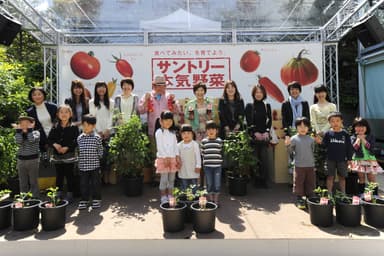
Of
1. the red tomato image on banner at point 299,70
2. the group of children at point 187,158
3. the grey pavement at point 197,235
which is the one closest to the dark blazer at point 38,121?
the grey pavement at point 197,235

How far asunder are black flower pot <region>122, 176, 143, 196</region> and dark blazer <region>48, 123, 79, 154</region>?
768 millimetres

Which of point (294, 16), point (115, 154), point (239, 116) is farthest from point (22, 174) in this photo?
point (294, 16)

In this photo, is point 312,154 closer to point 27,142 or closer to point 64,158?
point 64,158

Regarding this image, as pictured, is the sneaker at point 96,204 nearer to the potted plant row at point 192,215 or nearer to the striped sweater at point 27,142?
the striped sweater at point 27,142

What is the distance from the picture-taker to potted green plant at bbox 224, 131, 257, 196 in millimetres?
4016

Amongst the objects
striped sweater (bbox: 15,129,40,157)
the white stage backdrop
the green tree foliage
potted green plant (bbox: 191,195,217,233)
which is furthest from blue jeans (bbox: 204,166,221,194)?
the white stage backdrop

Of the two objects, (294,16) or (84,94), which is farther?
(294,16)

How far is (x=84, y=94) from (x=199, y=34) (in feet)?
15.0

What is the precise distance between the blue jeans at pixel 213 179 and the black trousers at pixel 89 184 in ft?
4.19

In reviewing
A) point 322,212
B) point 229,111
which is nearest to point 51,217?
point 229,111

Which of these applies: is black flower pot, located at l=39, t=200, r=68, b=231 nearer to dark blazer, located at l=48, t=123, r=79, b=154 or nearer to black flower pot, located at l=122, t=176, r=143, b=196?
dark blazer, located at l=48, t=123, r=79, b=154

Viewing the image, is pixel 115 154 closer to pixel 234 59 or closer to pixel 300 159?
pixel 300 159

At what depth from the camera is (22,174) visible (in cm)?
366

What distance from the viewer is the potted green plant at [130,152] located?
12.8ft
